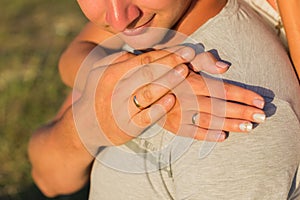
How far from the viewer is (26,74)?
4684 millimetres

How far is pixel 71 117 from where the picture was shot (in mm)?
2064

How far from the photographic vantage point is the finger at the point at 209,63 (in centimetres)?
169

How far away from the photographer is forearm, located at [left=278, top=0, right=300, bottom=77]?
5.93 ft

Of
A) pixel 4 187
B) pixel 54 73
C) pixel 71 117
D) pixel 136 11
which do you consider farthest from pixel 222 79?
pixel 54 73

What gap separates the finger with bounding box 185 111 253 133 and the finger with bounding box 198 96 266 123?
1 centimetres

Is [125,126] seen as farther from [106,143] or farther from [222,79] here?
[222,79]

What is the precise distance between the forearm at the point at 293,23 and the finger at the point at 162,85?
0.30 metres

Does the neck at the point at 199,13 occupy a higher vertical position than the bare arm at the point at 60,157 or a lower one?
higher

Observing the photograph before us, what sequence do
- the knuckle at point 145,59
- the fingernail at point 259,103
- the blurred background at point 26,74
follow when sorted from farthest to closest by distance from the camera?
1. the blurred background at point 26,74
2. the knuckle at point 145,59
3. the fingernail at point 259,103

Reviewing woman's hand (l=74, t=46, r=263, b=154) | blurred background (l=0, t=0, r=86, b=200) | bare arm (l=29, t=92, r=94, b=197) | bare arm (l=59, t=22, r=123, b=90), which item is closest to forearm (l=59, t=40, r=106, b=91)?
bare arm (l=59, t=22, r=123, b=90)

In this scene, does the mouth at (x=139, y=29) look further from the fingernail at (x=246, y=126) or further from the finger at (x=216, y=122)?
the fingernail at (x=246, y=126)

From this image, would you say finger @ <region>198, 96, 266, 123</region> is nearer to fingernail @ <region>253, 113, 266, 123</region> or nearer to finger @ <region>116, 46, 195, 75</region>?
fingernail @ <region>253, 113, 266, 123</region>

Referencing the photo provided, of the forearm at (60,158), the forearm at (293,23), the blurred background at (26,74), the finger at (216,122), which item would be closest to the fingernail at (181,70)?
the finger at (216,122)

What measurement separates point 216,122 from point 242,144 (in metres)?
0.08
